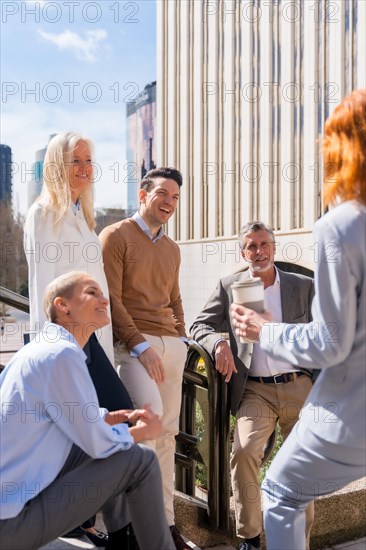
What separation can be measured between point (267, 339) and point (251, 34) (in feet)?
123

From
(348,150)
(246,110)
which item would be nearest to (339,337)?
(348,150)

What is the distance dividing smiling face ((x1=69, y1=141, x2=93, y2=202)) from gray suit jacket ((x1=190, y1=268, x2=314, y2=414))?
3.22ft

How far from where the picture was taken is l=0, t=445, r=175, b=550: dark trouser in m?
2.27

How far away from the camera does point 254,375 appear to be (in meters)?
3.52

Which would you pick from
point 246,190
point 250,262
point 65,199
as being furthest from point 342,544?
point 246,190

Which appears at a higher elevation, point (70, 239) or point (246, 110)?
point (246, 110)

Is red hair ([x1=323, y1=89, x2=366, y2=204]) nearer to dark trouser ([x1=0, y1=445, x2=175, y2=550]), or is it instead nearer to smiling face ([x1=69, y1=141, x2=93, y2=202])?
dark trouser ([x1=0, y1=445, x2=175, y2=550])

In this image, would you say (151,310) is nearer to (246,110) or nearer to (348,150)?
(348,150)

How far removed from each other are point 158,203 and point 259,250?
61cm

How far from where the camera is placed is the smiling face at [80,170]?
10.5 feet

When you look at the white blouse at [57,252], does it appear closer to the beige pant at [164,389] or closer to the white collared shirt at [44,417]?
the beige pant at [164,389]

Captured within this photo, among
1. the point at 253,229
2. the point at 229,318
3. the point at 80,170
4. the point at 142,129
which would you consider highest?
the point at 142,129

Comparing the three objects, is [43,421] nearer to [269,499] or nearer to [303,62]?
[269,499]

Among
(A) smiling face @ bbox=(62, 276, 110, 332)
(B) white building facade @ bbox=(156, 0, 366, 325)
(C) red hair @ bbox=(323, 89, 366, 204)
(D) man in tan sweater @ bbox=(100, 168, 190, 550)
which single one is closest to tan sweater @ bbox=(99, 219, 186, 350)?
(D) man in tan sweater @ bbox=(100, 168, 190, 550)
